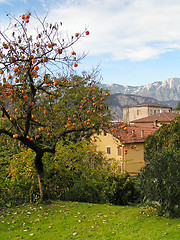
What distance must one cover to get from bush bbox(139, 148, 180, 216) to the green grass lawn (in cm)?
40

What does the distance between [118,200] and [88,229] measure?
4084 millimetres

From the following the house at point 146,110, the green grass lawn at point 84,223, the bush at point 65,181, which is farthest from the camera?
the house at point 146,110

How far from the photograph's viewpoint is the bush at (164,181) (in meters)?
6.07

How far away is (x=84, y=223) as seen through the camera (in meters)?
→ 6.04

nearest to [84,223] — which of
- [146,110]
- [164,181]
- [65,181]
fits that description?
[164,181]

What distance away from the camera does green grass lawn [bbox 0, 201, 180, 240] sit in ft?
17.4

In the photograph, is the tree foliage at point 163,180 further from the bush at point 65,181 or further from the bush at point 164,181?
the bush at point 65,181

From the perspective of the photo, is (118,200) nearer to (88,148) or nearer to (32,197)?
(88,148)

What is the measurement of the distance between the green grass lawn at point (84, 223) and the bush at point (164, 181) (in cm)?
40

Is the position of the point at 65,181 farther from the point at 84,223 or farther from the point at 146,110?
the point at 146,110

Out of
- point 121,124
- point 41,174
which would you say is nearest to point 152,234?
point 121,124

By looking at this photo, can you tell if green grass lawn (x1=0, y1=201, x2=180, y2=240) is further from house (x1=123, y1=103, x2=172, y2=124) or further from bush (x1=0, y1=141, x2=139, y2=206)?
house (x1=123, y1=103, x2=172, y2=124)

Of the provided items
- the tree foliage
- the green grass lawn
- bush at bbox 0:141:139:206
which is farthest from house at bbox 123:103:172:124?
the tree foliage

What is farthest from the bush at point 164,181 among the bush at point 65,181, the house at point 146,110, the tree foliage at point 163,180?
the house at point 146,110
